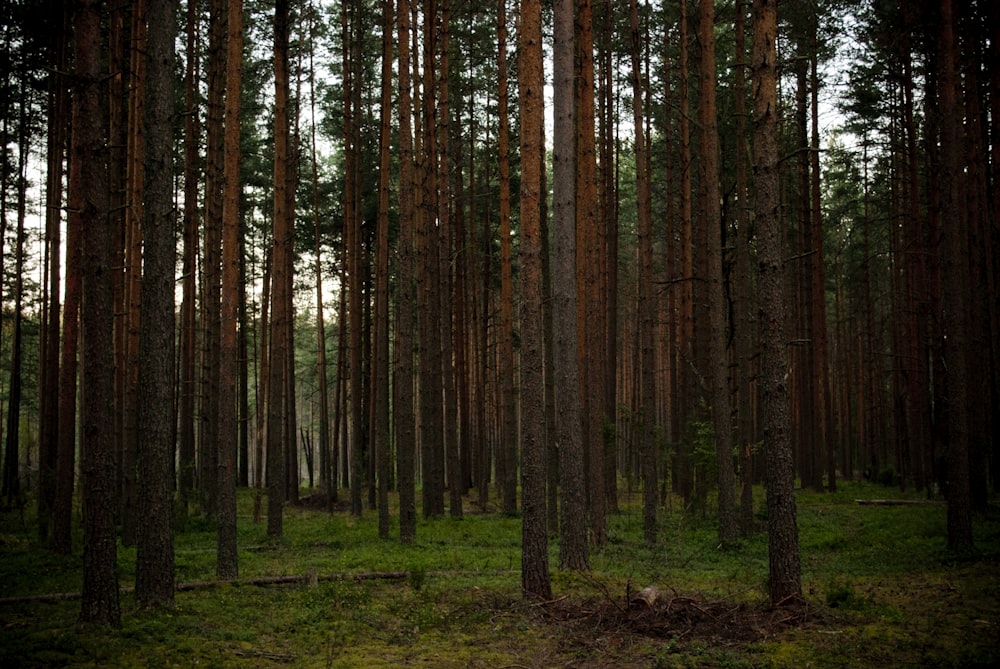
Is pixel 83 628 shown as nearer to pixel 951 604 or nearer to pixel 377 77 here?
pixel 951 604

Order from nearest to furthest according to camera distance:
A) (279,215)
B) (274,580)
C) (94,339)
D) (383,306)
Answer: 1. (94,339)
2. (274,580)
3. (279,215)
4. (383,306)

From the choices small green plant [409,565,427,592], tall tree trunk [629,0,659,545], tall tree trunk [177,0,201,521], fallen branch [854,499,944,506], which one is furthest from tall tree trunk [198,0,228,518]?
fallen branch [854,499,944,506]

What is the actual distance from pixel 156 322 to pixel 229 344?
3.35 metres

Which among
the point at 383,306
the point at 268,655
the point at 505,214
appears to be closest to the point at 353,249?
the point at 383,306

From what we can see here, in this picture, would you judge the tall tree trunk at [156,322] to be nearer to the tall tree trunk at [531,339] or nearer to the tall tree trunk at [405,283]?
the tall tree trunk at [531,339]

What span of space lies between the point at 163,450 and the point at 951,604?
9687mm

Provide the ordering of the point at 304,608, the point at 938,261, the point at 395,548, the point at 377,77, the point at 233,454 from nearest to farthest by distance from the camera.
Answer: the point at 304,608 < the point at 233,454 < the point at 395,548 < the point at 938,261 < the point at 377,77

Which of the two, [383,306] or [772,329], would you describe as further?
[383,306]

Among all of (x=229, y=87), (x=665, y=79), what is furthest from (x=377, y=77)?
(x=229, y=87)

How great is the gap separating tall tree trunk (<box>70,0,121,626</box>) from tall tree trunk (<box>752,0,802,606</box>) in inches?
292

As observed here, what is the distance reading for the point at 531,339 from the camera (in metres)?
9.62

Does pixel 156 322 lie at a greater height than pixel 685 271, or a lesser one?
lesser

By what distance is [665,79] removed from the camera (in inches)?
845

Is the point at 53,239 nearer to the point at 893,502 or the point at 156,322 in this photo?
the point at 156,322
